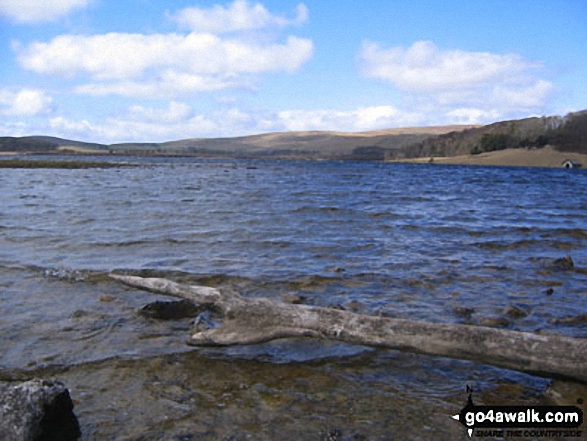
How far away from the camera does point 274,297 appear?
26.6ft

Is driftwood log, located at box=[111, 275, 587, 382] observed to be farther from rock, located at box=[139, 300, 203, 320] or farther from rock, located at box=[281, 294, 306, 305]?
rock, located at box=[281, 294, 306, 305]

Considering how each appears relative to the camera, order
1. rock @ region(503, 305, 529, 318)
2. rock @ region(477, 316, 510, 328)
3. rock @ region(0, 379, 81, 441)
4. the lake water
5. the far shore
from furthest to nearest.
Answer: the far shore, rock @ region(503, 305, 529, 318), rock @ region(477, 316, 510, 328), the lake water, rock @ region(0, 379, 81, 441)

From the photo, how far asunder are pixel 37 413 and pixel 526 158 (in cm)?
14019

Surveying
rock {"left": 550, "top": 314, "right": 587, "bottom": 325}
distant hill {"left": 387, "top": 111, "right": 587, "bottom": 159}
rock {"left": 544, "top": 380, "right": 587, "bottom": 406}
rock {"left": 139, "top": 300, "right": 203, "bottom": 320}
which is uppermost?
distant hill {"left": 387, "top": 111, "right": 587, "bottom": 159}

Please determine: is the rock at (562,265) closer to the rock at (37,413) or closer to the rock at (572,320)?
the rock at (572,320)

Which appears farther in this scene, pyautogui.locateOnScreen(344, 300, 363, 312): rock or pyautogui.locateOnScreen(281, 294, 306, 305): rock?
pyautogui.locateOnScreen(281, 294, 306, 305): rock

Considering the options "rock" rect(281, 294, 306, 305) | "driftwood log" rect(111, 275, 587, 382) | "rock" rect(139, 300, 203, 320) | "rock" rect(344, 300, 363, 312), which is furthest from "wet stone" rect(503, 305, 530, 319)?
"rock" rect(139, 300, 203, 320)

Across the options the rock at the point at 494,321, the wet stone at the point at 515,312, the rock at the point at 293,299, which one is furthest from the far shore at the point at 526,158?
the rock at the point at 293,299

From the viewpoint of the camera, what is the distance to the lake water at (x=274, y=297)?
4.29m

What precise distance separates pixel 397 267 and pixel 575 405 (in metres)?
6.08

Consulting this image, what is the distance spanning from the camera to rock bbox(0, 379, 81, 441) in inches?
131

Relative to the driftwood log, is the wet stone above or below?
below

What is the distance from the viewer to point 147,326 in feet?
21.2

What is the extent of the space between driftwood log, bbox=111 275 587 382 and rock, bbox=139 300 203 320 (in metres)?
1.13
